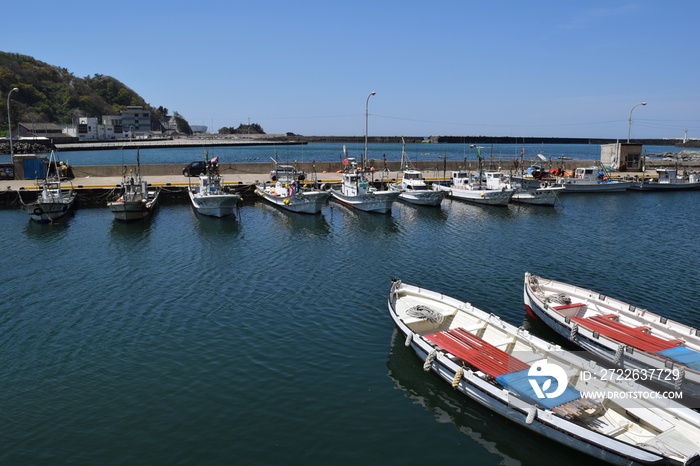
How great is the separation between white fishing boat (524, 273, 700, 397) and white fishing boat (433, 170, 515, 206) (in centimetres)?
3100

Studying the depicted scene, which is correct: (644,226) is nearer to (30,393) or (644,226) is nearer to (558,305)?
(558,305)

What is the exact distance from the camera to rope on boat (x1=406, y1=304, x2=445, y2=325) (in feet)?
63.3

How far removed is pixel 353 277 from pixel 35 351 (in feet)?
51.2

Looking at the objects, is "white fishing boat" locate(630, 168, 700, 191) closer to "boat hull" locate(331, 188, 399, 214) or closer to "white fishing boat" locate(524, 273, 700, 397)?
"boat hull" locate(331, 188, 399, 214)

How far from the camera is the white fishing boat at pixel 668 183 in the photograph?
214 ft

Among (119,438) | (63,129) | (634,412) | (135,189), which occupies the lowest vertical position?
(119,438)

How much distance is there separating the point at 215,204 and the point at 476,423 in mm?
35948

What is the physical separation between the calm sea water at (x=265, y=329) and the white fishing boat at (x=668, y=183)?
25.4 m

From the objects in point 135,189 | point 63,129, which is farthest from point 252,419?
point 63,129

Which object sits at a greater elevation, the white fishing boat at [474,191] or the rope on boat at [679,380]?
the white fishing boat at [474,191]

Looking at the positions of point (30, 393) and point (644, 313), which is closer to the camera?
point (30, 393)

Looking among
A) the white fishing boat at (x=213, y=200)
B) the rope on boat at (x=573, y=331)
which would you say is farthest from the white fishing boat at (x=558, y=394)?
the white fishing boat at (x=213, y=200)

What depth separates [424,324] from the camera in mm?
19312

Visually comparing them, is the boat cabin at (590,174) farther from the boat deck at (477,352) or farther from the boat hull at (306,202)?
the boat deck at (477,352)
